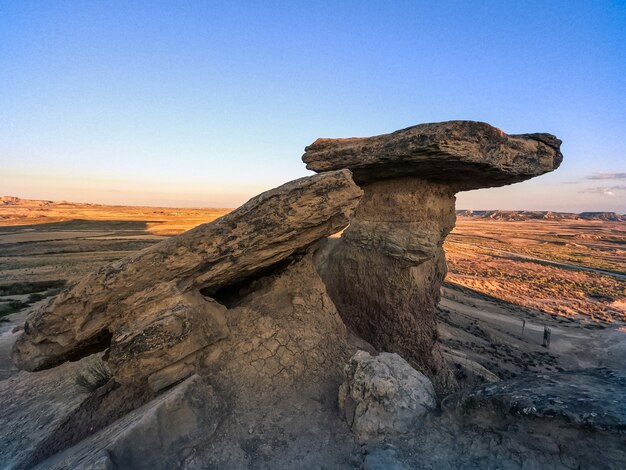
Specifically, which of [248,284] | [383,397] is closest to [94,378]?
[248,284]

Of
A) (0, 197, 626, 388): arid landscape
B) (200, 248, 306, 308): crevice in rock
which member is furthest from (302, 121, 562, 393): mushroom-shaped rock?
(0, 197, 626, 388): arid landscape

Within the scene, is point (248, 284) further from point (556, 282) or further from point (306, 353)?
point (556, 282)

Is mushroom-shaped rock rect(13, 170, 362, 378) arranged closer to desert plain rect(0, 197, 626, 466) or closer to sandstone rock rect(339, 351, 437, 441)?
desert plain rect(0, 197, 626, 466)

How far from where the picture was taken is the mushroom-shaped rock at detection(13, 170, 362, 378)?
5.29 meters

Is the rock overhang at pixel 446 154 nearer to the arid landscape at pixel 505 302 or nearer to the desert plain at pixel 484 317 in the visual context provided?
the desert plain at pixel 484 317

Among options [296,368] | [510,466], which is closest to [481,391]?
[510,466]

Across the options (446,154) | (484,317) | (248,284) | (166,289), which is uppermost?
(446,154)

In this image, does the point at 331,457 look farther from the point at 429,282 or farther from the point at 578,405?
the point at 429,282

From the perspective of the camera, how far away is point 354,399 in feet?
16.2

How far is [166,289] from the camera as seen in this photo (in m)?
5.64

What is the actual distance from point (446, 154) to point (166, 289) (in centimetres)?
613

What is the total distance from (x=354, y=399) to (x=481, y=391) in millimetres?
1775

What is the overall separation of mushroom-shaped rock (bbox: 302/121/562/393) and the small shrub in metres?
6.00

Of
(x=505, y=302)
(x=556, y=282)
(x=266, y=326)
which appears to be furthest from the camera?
(x=556, y=282)
